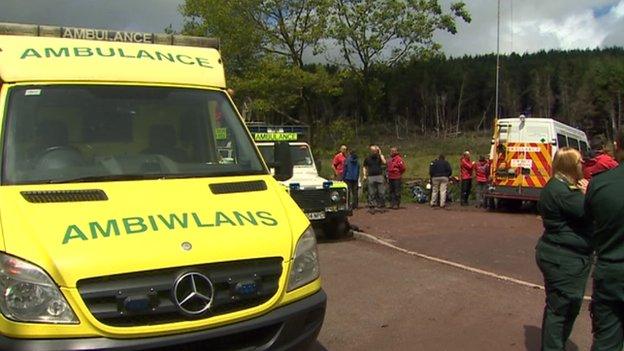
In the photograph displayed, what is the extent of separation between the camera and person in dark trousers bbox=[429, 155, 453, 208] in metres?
19.3

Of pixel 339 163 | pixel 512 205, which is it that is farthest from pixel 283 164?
pixel 512 205

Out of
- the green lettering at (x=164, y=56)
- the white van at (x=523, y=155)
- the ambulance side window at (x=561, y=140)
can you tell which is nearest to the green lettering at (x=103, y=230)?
the green lettering at (x=164, y=56)

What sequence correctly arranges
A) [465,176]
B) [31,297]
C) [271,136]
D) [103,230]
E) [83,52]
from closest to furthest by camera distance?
1. [31,297]
2. [103,230]
3. [83,52]
4. [271,136]
5. [465,176]

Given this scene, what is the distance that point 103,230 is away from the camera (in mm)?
3697

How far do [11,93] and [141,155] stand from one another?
99cm

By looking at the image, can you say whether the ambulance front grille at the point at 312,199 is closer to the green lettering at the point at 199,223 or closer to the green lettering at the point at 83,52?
the green lettering at the point at 83,52

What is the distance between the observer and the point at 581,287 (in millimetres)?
4773

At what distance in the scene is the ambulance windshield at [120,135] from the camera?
4.38 metres

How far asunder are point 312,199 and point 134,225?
28.4 ft

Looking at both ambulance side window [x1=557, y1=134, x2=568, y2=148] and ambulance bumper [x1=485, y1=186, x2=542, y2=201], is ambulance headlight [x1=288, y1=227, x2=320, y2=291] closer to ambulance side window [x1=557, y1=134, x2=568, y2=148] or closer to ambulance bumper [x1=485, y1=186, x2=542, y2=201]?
Answer: ambulance bumper [x1=485, y1=186, x2=542, y2=201]

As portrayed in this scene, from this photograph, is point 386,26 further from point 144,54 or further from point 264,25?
point 144,54

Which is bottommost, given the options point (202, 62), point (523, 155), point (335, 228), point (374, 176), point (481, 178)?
point (335, 228)

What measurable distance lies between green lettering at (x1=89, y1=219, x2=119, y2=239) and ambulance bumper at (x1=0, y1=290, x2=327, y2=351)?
1.93ft

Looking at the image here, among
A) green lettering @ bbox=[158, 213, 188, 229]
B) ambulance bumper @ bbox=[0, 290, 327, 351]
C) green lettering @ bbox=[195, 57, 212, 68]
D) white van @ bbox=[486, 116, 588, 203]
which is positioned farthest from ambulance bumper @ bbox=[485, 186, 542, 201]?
green lettering @ bbox=[158, 213, 188, 229]
